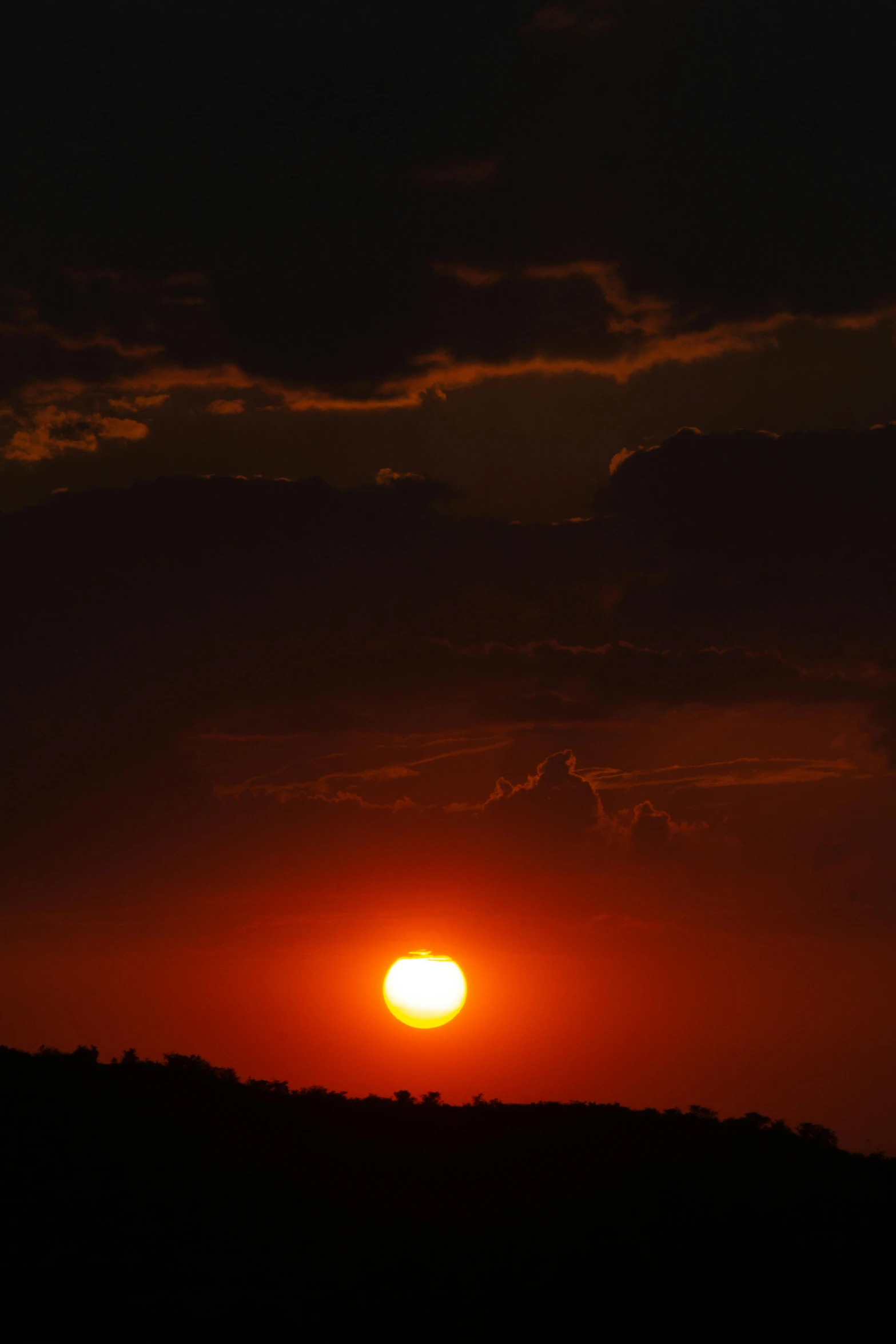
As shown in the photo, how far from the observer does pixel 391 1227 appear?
4581 cm

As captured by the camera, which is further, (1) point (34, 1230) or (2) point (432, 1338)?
(1) point (34, 1230)

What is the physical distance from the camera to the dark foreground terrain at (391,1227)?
1542 inches

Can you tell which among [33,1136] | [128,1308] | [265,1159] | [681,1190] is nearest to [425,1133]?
[265,1159]

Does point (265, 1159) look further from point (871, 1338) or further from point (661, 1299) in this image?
point (871, 1338)

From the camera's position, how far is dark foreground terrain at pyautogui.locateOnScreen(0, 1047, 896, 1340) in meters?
39.2

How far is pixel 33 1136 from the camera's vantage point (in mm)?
49312

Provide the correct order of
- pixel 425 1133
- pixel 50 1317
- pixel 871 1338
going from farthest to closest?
pixel 425 1133 → pixel 871 1338 → pixel 50 1317

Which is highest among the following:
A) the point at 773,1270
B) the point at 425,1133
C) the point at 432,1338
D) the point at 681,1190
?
the point at 425,1133

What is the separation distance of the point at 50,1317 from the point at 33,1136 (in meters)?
13.3

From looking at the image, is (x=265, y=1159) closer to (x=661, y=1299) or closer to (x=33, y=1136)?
(x=33, y=1136)

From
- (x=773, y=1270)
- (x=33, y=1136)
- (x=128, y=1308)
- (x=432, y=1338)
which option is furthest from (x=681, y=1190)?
(x=33, y=1136)

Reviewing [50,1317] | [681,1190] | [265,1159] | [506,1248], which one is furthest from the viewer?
[265,1159]

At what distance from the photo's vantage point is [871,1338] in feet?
133

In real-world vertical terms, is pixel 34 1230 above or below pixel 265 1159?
below
